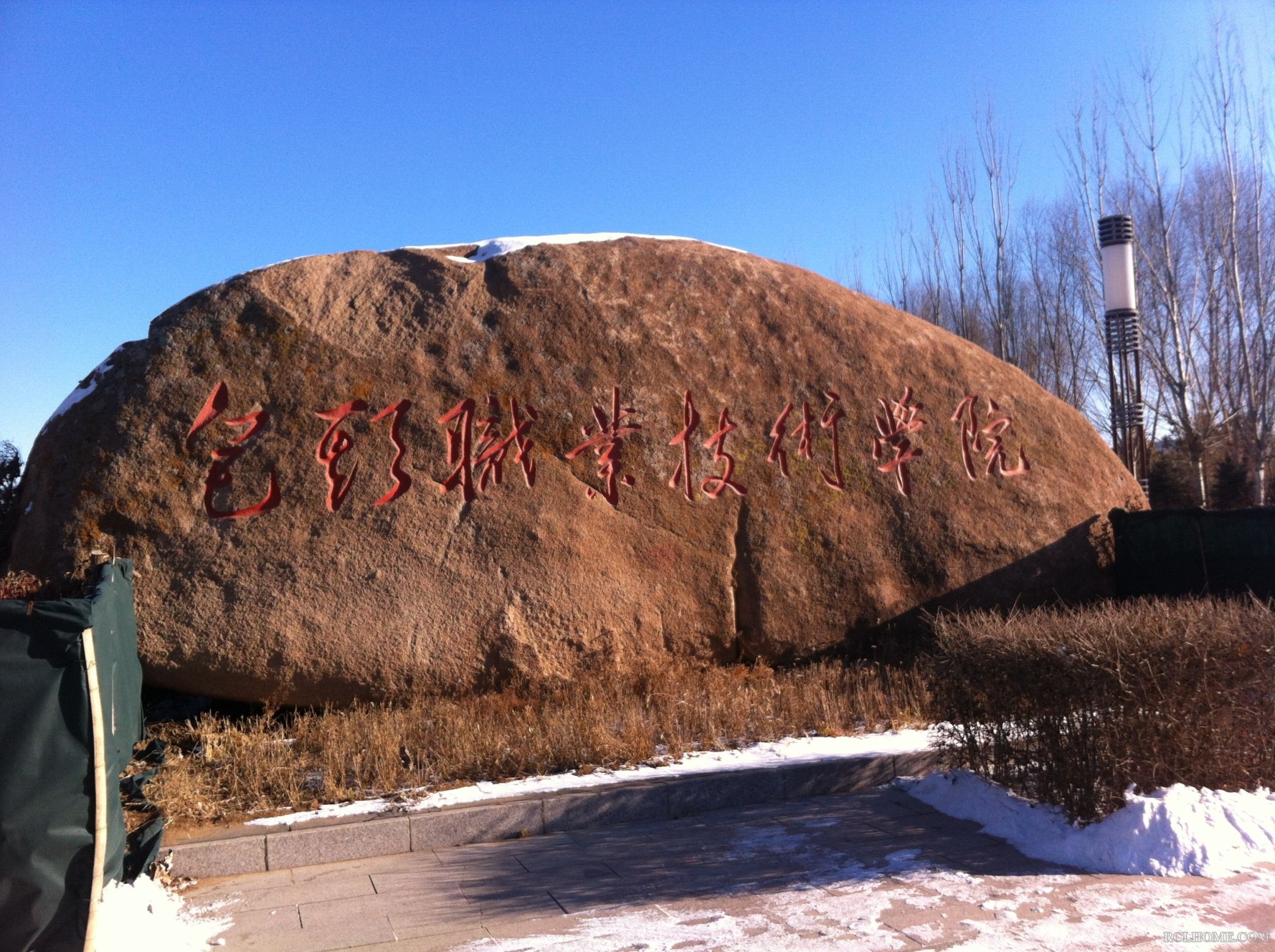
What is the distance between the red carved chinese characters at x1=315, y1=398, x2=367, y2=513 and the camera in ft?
22.0

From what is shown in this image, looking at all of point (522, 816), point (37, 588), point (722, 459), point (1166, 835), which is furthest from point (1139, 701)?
point (37, 588)

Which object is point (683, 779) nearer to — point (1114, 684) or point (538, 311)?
point (1114, 684)

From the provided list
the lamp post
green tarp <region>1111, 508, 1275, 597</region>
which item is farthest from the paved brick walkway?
the lamp post

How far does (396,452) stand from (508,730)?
2.17 metres

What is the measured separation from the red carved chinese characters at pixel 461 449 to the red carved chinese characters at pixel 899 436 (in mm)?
3228

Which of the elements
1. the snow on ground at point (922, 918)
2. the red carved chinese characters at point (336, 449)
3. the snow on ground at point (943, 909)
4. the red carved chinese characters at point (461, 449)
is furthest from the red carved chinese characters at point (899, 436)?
the snow on ground at point (922, 918)

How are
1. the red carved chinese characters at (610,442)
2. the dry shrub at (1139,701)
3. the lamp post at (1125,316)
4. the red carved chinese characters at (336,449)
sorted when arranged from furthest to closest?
the lamp post at (1125,316) < the red carved chinese characters at (610,442) < the red carved chinese characters at (336,449) < the dry shrub at (1139,701)

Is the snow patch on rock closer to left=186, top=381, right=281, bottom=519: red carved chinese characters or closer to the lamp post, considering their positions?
left=186, top=381, right=281, bottom=519: red carved chinese characters

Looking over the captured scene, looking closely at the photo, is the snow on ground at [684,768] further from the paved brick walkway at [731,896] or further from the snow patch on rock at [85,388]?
the snow patch on rock at [85,388]

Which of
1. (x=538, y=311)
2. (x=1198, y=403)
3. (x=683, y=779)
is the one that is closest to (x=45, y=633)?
(x=683, y=779)

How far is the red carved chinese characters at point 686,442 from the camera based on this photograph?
743 cm

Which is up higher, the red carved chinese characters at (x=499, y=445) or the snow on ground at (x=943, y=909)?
the red carved chinese characters at (x=499, y=445)

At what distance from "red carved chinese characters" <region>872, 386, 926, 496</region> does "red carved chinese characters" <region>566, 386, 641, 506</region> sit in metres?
2.05

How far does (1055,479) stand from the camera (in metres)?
8.38
